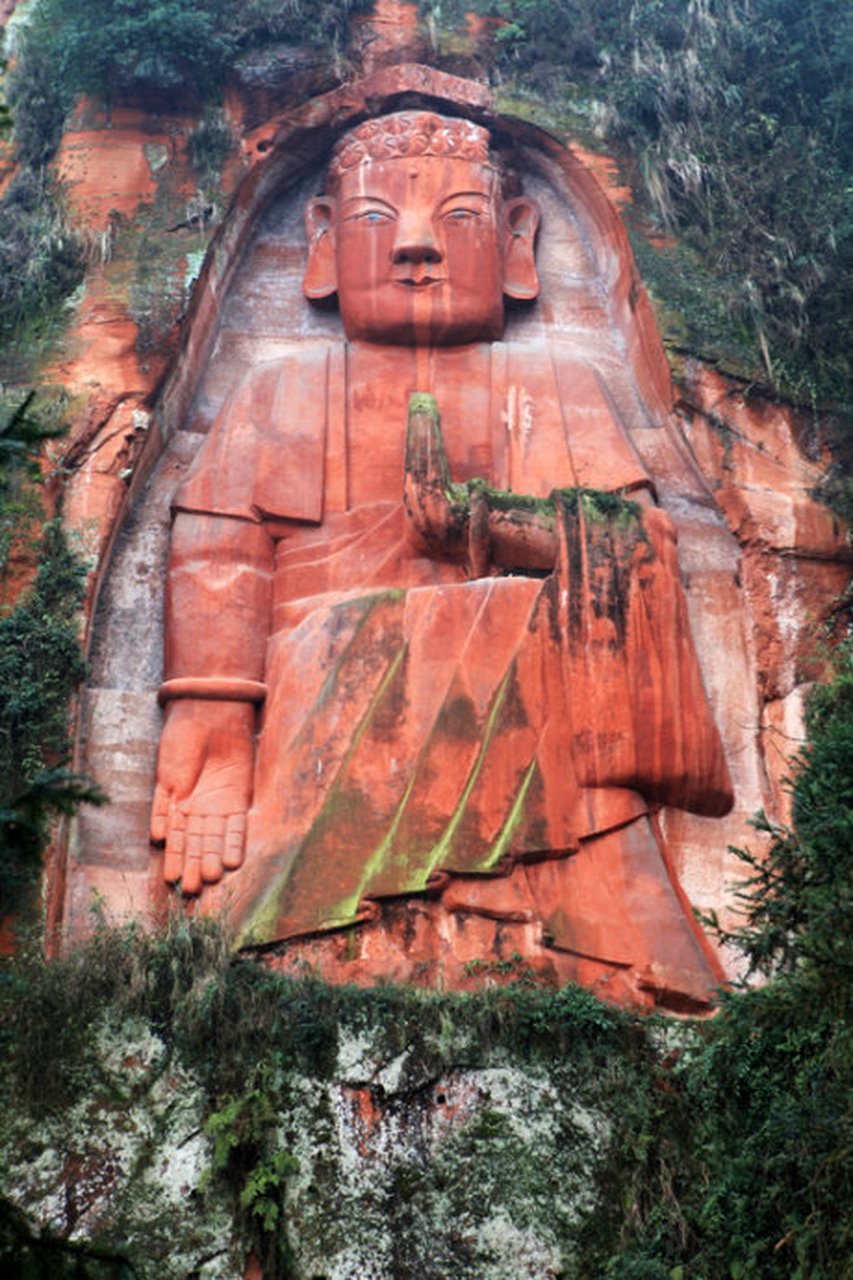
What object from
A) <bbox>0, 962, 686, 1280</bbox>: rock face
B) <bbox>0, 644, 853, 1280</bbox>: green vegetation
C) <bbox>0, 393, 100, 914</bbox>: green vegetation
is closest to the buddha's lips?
<bbox>0, 393, 100, 914</bbox>: green vegetation

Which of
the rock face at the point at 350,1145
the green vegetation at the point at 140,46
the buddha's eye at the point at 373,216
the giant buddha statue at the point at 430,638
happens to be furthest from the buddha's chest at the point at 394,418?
the rock face at the point at 350,1145

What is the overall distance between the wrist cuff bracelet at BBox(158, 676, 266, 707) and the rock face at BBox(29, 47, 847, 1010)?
2 centimetres

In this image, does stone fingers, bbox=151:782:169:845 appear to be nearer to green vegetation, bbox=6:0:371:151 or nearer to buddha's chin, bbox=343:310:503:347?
buddha's chin, bbox=343:310:503:347

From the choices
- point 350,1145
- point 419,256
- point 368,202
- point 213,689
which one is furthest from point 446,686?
point 368,202

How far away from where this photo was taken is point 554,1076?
869 centimetres

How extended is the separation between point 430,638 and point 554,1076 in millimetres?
2632

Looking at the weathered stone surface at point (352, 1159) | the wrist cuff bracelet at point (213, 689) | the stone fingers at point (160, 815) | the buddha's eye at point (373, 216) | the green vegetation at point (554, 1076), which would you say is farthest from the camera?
the buddha's eye at point (373, 216)

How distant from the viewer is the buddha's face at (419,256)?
38.8 feet

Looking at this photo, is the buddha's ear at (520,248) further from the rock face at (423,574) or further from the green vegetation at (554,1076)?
the green vegetation at (554,1076)

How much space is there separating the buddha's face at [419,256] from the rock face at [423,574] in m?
0.02

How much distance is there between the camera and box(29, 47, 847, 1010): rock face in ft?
31.4

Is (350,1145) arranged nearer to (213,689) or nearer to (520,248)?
(213,689)

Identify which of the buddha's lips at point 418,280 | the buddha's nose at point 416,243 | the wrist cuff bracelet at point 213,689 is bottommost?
the wrist cuff bracelet at point 213,689

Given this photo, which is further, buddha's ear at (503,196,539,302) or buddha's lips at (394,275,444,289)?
buddha's ear at (503,196,539,302)
